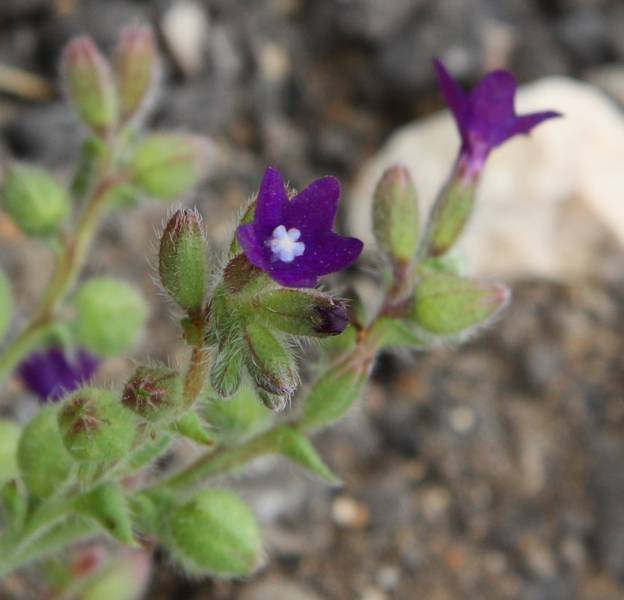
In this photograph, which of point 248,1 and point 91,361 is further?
point 248,1

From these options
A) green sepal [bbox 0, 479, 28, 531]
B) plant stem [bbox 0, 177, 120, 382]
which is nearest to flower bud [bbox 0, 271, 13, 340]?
plant stem [bbox 0, 177, 120, 382]

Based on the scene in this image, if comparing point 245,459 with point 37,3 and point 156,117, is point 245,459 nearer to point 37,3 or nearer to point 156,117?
point 156,117

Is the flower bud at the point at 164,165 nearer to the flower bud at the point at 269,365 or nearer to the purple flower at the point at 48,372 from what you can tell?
the purple flower at the point at 48,372

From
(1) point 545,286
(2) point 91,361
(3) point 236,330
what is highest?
(3) point 236,330

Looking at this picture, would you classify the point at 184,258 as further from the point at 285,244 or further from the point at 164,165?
the point at 164,165

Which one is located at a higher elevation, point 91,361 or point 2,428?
point 2,428

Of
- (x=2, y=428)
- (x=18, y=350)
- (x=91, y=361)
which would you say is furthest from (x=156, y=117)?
(x=2, y=428)

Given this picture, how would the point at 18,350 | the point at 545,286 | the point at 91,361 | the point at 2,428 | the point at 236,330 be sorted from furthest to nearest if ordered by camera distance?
the point at 545,286 < the point at 91,361 < the point at 18,350 < the point at 2,428 < the point at 236,330
